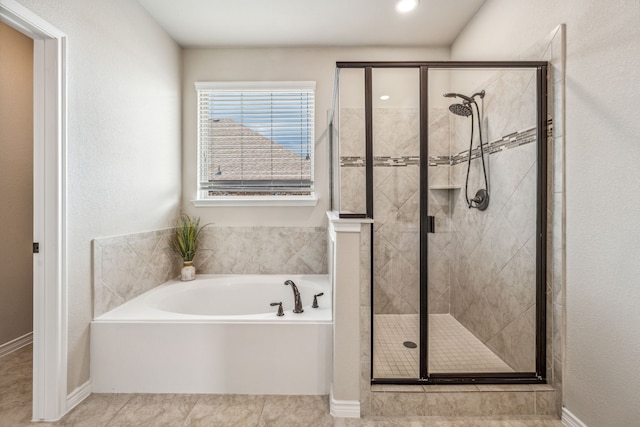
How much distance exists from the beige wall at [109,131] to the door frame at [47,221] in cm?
8

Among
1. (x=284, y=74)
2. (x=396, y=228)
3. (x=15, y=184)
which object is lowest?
(x=396, y=228)

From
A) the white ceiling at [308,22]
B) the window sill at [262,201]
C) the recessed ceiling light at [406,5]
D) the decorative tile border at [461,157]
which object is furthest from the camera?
the window sill at [262,201]

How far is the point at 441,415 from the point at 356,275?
0.85m

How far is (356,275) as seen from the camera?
1551mm

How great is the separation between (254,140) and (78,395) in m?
2.18

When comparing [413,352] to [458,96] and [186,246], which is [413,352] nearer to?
[458,96]

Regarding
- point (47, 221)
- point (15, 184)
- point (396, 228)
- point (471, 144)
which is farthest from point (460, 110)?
point (15, 184)

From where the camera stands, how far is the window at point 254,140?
2771mm

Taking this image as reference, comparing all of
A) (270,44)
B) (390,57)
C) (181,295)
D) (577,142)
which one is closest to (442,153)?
(577,142)

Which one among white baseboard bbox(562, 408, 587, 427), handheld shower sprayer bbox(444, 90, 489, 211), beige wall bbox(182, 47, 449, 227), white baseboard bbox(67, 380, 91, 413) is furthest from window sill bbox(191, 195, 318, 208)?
white baseboard bbox(562, 408, 587, 427)

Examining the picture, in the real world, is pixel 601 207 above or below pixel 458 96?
below

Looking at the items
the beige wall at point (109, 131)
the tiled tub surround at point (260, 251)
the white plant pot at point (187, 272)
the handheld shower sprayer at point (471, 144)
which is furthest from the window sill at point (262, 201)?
the handheld shower sprayer at point (471, 144)

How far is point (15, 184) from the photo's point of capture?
228 centimetres

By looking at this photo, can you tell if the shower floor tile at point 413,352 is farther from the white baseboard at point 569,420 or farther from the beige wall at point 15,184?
the beige wall at point 15,184
